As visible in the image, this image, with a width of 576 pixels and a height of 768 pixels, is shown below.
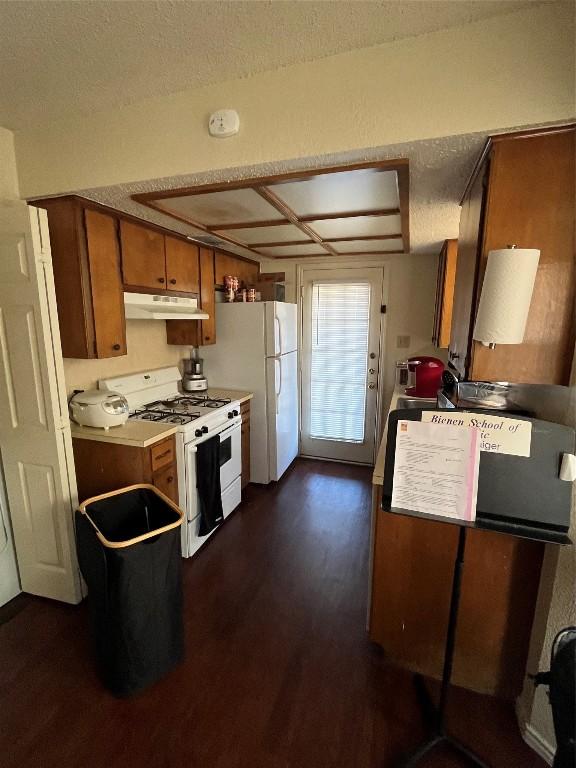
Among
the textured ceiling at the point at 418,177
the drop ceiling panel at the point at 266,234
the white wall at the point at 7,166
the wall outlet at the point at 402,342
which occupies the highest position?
the white wall at the point at 7,166

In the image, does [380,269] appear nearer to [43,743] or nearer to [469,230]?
[469,230]

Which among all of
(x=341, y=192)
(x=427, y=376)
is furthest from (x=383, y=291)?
(x=341, y=192)

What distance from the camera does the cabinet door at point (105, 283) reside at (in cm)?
196

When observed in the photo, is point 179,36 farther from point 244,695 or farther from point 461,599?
point 244,695

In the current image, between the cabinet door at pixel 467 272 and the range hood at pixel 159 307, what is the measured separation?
5.89 feet

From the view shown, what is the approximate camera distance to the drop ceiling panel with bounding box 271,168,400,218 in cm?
155

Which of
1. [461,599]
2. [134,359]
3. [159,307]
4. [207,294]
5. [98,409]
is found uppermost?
[207,294]

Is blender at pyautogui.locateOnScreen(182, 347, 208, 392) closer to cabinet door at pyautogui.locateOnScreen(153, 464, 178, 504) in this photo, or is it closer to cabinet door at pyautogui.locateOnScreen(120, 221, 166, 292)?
cabinet door at pyautogui.locateOnScreen(120, 221, 166, 292)

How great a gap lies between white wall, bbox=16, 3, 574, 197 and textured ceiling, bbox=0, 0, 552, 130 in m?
0.05

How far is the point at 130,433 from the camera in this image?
2078mm

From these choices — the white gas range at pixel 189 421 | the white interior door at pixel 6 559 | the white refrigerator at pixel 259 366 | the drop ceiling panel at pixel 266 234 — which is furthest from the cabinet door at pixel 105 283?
the white refrigerator at pixel 259 366

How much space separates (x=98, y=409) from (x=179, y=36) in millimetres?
1773

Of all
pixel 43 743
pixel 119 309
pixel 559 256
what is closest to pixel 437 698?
pixel 43 743

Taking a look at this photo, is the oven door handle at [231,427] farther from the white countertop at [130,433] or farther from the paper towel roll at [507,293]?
the paper towel roll at [507,293]
